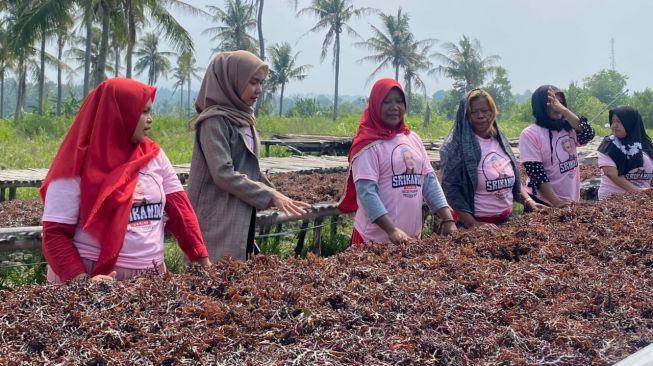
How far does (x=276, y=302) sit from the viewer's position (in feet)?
6.05

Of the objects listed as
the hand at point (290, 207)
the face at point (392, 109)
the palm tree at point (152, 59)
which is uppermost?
the palm tree at point (152, 59)

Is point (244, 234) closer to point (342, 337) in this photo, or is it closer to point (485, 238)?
point (485, 238)

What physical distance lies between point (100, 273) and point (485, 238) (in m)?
1.51

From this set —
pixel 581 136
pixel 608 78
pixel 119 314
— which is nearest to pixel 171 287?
pixel 119 314

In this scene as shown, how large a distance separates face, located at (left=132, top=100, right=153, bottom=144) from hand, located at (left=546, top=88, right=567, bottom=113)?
8.66 ft

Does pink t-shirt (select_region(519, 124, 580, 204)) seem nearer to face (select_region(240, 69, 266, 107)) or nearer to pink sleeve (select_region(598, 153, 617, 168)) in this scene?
pink sleeve (select_region(598, 153, 617, 168))

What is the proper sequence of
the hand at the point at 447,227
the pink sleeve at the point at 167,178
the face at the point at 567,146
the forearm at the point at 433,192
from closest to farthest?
the pink sleeve at the point at 167,178 → the hand at the point at 447,227 → the forearm at the point at 433,192 → the face at the point at 567,146

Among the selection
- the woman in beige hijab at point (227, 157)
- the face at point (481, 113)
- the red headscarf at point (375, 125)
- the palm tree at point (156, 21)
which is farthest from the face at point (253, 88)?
the palm tree at point (156, 21)

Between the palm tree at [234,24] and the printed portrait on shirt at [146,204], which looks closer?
the printed portrait on shirt at [146,204]

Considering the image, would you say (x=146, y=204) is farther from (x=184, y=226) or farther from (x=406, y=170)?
(x=406, y=170)

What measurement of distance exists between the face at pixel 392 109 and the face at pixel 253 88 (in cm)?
63

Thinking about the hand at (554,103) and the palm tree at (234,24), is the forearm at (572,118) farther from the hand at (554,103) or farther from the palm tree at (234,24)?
the palm tree at (234,24)

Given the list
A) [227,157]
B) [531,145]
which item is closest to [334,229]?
[531,145]

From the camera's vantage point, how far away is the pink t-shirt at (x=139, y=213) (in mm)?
2361
